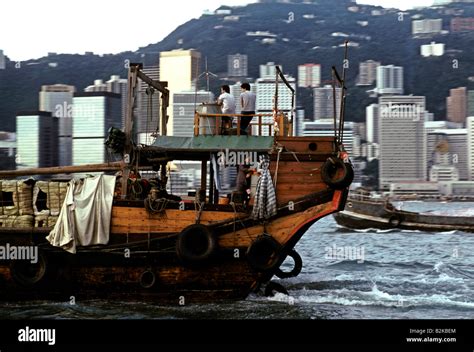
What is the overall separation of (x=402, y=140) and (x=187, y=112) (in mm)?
133431

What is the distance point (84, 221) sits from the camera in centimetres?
→ 1423

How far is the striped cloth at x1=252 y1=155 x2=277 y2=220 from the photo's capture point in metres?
14.1

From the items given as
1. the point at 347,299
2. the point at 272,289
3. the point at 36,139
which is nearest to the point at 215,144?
the point at 272,289

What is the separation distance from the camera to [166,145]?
48.4 feet

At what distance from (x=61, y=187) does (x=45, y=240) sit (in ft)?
3.18

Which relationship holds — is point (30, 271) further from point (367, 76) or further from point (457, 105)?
point (457, 105)

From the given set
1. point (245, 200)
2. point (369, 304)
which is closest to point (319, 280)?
point (369, 304)

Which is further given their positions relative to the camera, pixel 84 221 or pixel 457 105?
pixel 457 105

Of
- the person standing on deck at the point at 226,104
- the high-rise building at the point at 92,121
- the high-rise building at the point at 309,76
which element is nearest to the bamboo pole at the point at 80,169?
the person standing on deck at the point at 226,104

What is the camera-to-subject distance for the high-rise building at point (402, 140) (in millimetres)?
156750

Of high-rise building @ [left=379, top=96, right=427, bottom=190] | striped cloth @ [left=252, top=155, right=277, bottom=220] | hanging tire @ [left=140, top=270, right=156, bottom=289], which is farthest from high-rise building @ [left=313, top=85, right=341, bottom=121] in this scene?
hanging tire @ [left=140, top=270, right=156, bottom=289]

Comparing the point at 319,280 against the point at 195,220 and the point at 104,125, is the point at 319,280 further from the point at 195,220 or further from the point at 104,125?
the point at 104,125

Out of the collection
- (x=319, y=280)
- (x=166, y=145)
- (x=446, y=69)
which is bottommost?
(x=319, y=280)

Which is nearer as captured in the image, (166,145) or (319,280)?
(166,145)
